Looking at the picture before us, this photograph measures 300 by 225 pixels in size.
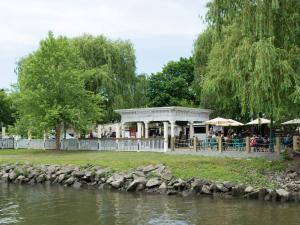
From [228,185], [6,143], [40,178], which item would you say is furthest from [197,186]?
[6,143]

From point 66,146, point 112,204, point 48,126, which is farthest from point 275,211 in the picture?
point 66,146

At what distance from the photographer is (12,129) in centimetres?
3978

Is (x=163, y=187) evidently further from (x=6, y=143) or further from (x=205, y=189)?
(x=6, y=143)

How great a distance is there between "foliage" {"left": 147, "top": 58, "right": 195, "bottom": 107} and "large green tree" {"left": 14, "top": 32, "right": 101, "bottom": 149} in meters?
18.7

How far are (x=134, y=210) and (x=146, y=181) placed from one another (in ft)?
18.1

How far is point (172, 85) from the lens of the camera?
57.9 metres

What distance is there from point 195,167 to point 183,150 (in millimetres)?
7569

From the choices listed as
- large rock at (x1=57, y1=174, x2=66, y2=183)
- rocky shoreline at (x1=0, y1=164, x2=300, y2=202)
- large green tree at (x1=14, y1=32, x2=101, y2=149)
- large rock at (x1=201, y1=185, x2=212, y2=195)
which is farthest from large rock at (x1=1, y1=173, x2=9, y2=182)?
large rock at (x1=201, y1=185, x2=212, y2=195)

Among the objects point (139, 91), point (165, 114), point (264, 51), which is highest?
point (139, 91)

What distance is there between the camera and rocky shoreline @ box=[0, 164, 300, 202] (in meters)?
21.9

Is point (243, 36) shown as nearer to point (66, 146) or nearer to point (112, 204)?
point (112, 204)

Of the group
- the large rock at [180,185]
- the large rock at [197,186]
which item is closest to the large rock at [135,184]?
the large rock at [180,185]

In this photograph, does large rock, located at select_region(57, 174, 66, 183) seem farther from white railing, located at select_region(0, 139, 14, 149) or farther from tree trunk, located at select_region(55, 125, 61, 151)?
white railing, located at select_region(0, 139, 14, 149)

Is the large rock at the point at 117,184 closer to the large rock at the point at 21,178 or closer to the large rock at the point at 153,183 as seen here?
the large rock at the point at 153,183
